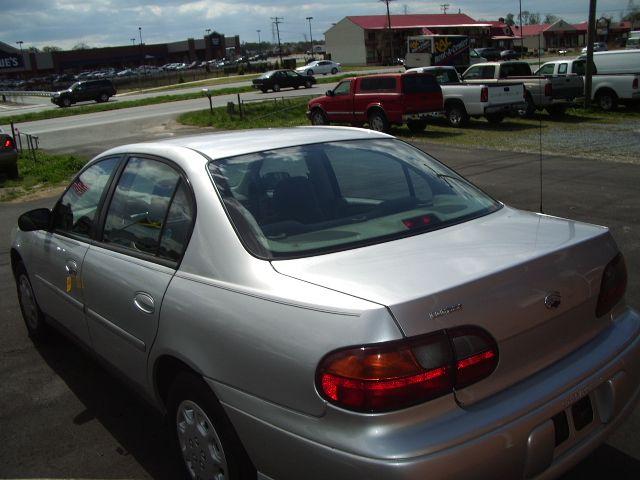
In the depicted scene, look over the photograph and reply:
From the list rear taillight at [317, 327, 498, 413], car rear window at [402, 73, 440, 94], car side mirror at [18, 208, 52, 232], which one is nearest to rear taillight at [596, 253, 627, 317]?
rear taillight at [317, 327, 498, 413]

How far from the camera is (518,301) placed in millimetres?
2365

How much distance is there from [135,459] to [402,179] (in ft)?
6.91

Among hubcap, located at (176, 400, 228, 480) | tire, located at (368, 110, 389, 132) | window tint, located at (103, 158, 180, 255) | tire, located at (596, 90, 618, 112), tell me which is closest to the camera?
hubcap, located at (176, 400, 228, 480)

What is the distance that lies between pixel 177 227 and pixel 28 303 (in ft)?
8.71

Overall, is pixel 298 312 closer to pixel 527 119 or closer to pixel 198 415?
pixel 198 415

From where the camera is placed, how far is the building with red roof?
97.0 m

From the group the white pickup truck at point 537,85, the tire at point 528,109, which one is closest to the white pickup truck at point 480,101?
the white pickup truck at point 537,85

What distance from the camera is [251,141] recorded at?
11.4ft

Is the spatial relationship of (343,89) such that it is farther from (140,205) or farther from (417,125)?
(140,205)

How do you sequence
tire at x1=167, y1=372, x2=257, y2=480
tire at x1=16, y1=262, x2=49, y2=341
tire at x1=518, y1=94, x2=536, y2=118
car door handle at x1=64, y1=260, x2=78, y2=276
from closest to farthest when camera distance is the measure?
tire at x1=167, y1=372, x2=257, y2=480, car door handle at x1=64, y1=260, x2=78, y2=276, tire at x1=16, y1=262, x2=49, y2=341, tire at x1=518, y1=94, x2=536, y2=118

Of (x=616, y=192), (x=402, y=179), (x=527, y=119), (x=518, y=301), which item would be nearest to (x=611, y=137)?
(x=527, y=119)

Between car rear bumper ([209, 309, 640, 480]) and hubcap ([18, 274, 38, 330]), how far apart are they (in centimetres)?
295

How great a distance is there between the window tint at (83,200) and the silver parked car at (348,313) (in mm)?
171

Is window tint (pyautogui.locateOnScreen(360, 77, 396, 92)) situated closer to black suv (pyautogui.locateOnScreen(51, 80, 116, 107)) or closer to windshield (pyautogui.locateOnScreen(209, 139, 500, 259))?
windshield (pyautogui.locateOnScreen(209, 139, 500, 259))
